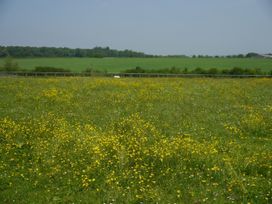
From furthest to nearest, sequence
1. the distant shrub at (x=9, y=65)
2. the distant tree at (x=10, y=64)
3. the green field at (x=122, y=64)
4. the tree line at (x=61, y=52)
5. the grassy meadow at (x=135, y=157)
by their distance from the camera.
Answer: the tree line at (x=61, y=52)
the green field at (x=122, y=64)
the distant tree at (x=10, y=64)
the distant shrub at (x=9, y=65)
the grassy meadow at (x=135, y=157)

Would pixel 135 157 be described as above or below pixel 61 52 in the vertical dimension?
below

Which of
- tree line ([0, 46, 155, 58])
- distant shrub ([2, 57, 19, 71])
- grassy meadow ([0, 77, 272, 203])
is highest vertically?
tree line ([0, 46, 155, 58])

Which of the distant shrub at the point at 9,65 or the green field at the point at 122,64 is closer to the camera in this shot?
the distant shrub at the point at 9,65

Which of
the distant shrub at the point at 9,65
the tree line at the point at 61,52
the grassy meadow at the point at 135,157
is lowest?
the grassy meadow at the point at 135,157

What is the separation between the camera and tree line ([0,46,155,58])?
416 ft

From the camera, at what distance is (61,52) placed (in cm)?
14875

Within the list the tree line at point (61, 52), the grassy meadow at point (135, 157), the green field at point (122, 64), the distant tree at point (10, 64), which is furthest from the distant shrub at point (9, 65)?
the grassy meadow at point (135, 157)

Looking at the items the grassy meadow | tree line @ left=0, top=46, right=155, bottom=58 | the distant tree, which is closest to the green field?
the distant tree

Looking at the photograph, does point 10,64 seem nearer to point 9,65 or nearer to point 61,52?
point 9,65

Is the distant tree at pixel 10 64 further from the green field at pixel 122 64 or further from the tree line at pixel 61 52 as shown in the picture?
the tree line at pixel 61 52

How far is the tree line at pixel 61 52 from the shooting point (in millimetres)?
126750

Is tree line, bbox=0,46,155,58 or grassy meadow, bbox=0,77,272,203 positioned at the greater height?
tree line, bbox=0,46,155,58

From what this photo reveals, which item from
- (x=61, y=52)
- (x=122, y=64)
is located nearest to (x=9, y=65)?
(x=122, y=64)

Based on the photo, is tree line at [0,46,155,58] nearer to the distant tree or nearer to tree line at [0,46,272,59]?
tree line at [0,46,272,59]
